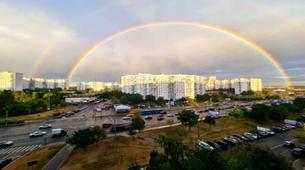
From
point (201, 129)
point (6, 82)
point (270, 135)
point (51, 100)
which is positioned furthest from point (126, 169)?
point (6, 82)

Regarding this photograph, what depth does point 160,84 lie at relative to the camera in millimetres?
78625

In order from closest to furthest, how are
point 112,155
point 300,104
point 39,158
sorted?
1. point 112,155
2. point 39,158
3. point 300,104

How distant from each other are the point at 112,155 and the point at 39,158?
22.1 ft

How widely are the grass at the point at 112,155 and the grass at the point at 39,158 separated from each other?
2.01 meters

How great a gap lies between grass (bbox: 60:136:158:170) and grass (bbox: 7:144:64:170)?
2.01 m

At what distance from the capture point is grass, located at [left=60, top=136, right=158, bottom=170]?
54.4 feet

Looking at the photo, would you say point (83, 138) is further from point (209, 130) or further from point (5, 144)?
point (209, 130)

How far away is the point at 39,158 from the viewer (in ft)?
61.3

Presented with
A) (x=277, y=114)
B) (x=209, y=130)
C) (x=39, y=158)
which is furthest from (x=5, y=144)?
(x=277, y=114)

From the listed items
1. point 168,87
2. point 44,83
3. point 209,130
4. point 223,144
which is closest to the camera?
point 223,144

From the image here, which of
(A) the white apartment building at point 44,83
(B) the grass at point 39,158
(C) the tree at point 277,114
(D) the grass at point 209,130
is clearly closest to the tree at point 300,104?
(C) the tree at point 277,114

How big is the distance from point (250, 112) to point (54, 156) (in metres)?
30.2

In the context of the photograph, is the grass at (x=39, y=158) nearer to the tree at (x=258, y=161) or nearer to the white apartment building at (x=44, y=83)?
the tree at (x=258, y=161)

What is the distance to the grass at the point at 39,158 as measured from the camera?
1719 cm
